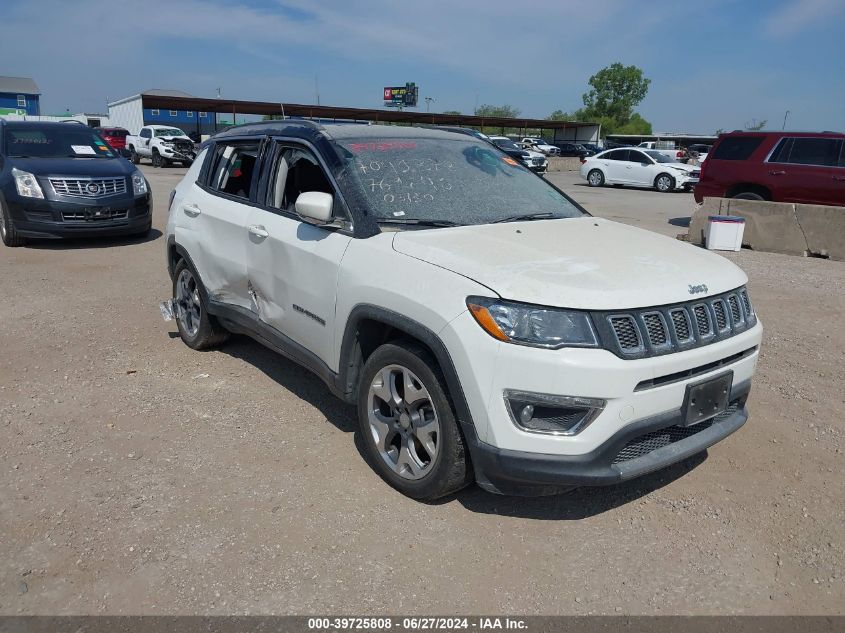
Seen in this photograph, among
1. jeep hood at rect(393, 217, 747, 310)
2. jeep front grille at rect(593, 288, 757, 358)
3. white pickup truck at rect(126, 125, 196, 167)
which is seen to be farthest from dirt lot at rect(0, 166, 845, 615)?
white pickup truck at rect(126, 125, 196, 167)

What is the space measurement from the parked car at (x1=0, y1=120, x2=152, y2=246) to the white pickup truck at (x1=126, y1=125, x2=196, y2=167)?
18460mm

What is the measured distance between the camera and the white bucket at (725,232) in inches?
418

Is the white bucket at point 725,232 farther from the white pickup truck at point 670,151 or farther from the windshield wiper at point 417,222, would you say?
the white pickup truck at point 670,151

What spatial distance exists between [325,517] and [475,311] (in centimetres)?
127

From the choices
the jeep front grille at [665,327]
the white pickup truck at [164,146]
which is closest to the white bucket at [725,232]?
the jeep front grille at [665,327]

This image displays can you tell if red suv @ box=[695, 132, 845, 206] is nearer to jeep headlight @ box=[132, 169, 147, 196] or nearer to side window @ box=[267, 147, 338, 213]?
jeep headlight @ box=[132, 169, 147, 196]

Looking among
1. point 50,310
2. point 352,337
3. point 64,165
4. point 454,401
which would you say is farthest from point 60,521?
point 64,165

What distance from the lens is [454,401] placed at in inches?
115

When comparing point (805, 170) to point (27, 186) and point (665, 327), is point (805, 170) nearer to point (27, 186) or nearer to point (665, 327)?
point (665, 327)

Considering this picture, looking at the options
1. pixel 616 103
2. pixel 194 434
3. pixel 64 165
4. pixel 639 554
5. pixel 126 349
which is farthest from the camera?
pixel 616 103

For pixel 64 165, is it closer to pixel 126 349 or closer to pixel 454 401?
pixel 126 349

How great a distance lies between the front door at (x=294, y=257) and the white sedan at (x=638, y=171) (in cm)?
2152

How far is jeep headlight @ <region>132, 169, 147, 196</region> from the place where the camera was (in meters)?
10.0

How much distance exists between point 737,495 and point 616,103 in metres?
117
